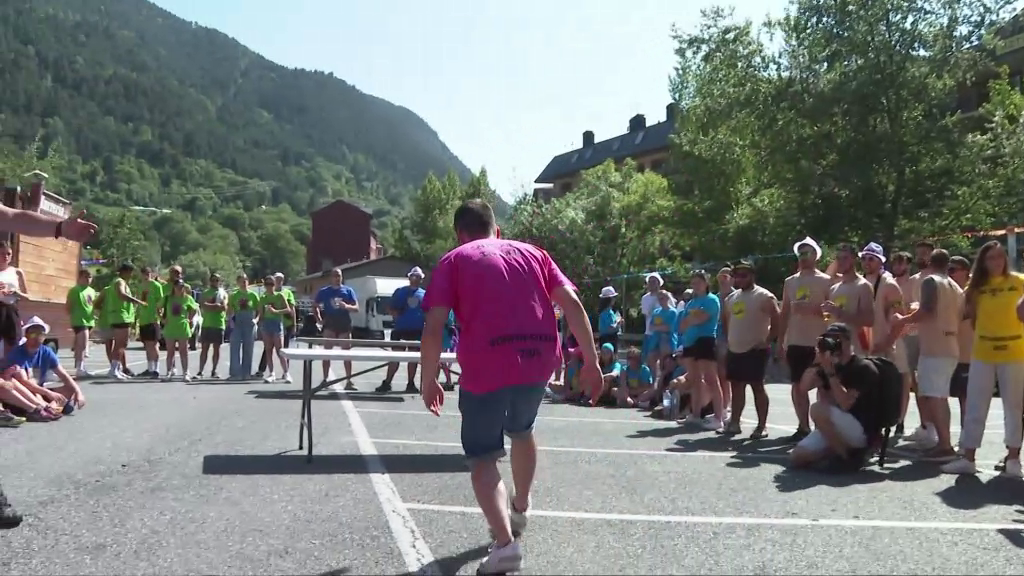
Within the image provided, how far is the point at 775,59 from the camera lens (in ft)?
96.7

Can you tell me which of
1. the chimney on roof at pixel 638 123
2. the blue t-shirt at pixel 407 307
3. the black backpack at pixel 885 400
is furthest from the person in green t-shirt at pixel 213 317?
the chimney on roof at pixel 638 123

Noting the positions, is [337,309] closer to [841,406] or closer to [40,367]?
[40,367]

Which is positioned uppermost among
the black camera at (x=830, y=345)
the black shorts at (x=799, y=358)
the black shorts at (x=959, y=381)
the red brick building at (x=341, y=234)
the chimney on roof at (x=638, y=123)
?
the chimney on roof at (x=638, y=123)

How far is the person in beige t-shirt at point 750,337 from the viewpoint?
9.14 meters

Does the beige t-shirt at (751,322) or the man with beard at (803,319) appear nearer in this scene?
the man with beard at (803,319)

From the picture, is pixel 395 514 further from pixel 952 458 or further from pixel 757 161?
pixel 757 161

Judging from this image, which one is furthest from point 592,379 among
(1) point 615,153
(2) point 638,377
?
(1) point 615,153

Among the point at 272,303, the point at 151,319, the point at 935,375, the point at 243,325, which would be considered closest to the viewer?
the point at 935,375

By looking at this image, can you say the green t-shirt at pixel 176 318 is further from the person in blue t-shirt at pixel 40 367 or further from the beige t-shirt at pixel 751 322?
the beige t-shirt at pixel 751 322

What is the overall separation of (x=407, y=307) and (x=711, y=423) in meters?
5.16

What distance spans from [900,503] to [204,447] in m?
5.28

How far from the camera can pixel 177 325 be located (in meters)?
A: 15.7

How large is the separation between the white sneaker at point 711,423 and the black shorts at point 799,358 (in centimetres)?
137

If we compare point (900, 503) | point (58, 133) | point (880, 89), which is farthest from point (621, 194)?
point (58, 133)
